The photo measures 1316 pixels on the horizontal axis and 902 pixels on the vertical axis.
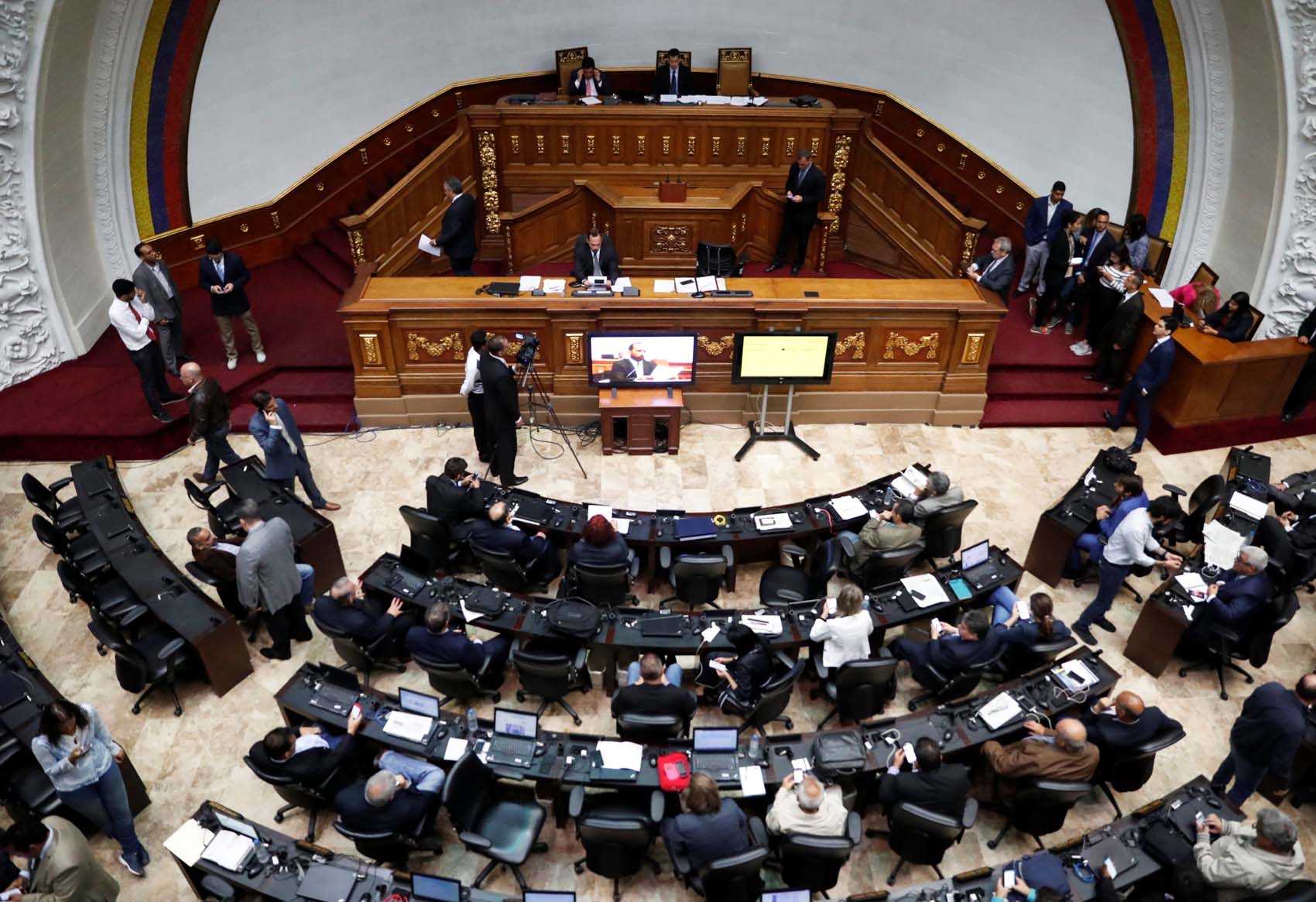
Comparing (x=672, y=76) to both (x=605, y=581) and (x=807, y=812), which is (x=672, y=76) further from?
(x=807, y=812)

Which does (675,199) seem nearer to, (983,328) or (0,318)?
(983,328)

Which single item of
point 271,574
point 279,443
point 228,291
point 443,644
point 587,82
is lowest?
point 443,644

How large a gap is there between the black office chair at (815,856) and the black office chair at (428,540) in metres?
3.52

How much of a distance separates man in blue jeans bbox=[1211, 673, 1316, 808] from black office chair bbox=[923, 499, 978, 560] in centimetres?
231

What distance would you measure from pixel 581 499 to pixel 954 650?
379 cm

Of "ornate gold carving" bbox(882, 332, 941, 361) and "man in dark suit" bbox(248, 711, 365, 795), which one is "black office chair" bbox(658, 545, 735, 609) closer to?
"man in dark suit" bbox(248, 711, 365, 795)

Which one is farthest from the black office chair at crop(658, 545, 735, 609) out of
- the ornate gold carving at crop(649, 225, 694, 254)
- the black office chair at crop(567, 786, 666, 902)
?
the ornate gold carving at crop(649, 225, 694, 254)

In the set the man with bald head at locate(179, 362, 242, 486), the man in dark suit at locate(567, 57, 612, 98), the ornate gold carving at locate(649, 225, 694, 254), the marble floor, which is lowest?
the marble floor

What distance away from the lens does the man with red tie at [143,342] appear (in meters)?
8.53

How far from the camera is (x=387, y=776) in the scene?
504 centimetres

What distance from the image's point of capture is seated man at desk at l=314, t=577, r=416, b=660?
6344 mm

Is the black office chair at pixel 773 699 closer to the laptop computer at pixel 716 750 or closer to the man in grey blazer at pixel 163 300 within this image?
the laptop computer at pixel 716 750

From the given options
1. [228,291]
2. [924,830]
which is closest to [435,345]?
[228,291]

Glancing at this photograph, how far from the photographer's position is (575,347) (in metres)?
9.29
